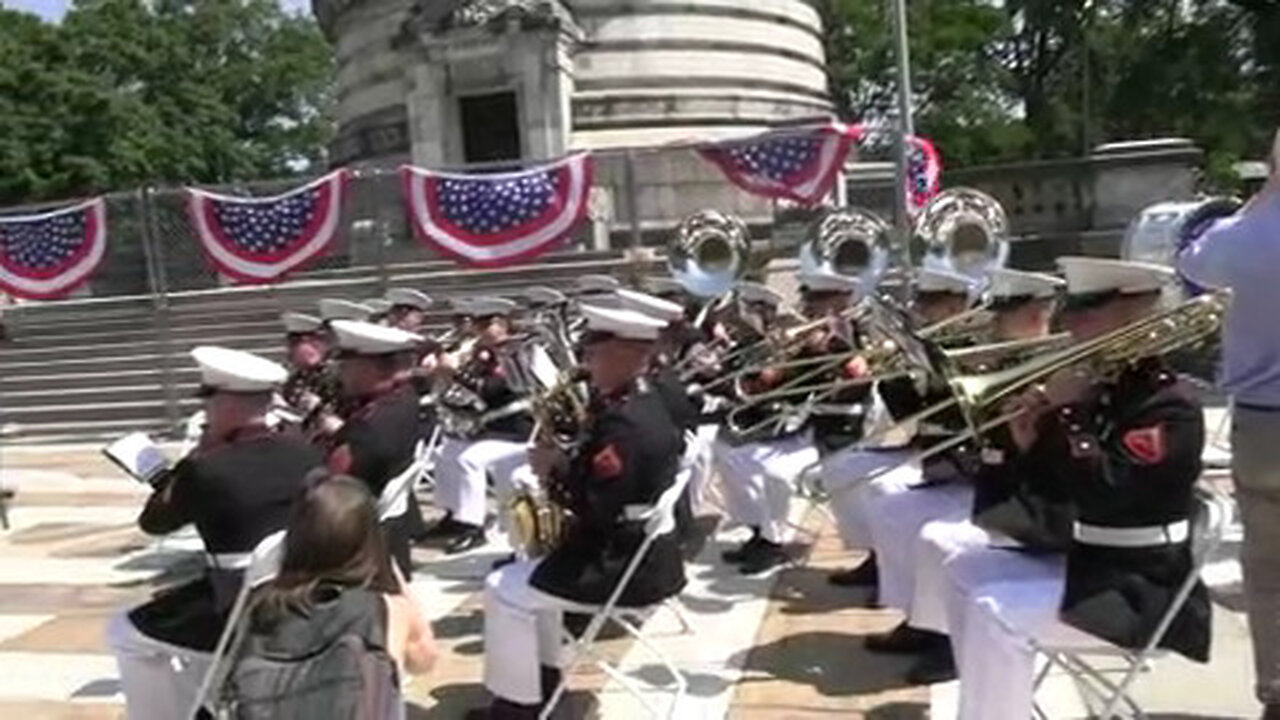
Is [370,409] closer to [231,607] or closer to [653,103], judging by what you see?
[231,607]

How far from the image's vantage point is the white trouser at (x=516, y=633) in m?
5.63

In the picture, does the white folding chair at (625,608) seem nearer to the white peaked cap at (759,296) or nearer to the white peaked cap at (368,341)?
the white peaked cap at (368,341)

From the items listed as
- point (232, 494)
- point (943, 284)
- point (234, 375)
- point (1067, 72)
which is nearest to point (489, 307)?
point (943, 284)

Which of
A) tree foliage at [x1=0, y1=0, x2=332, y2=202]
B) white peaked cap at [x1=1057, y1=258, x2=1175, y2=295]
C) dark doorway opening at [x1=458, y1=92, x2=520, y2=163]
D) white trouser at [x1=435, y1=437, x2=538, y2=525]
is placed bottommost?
white trouser at [x1=435, y1=437, x2=538, y2=525]

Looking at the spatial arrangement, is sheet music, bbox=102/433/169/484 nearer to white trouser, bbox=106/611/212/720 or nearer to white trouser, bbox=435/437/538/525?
white trouser, bbox=106/611/212/720

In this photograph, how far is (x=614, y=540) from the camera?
5641 millimetres

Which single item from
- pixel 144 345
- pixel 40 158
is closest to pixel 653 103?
pixel 144 345

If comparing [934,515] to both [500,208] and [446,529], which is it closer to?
[446,529]

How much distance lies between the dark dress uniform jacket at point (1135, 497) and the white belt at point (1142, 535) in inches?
0.6

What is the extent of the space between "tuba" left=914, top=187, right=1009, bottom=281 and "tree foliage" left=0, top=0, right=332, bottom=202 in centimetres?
4392

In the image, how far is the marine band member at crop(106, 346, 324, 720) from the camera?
509 cm

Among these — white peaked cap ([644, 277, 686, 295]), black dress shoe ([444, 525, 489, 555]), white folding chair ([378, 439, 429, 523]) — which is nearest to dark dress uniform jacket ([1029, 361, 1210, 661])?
white folding chair ([378, 439, 429, 523])

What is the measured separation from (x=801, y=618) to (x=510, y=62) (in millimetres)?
22258

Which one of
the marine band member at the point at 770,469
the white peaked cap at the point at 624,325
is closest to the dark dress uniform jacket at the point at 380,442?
the white peaked cap at the point at 624,325
